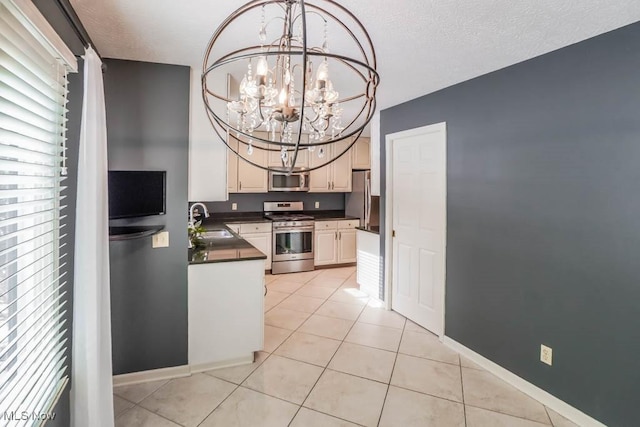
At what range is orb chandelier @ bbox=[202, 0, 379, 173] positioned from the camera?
970mm

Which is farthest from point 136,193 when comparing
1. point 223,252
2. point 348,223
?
point 348,223

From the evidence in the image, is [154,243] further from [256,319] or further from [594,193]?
[594,193]

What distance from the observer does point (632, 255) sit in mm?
1810

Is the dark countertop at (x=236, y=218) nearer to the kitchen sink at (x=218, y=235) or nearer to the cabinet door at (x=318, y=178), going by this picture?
the cabinet door at (x=318, y=178)

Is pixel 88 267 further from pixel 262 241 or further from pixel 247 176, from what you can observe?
pixel 247 176

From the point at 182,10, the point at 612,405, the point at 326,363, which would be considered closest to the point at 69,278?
the point at 182,10

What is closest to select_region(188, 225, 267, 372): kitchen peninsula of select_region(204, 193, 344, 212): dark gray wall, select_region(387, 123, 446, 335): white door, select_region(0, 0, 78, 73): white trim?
select_region(0, 0, 78, 73): white trim

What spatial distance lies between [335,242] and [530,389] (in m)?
3.60

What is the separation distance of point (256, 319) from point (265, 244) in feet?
8.36

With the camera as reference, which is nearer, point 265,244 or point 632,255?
point 632,255

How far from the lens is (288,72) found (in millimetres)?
1270

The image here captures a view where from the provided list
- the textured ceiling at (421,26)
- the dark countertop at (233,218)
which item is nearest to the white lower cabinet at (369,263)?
the dark countertop at (233,218)

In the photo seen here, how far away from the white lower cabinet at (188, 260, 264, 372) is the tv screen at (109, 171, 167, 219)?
539 millimetres

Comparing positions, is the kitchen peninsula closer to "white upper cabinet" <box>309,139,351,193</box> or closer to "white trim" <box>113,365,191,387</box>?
"white trim" <box>113,365,191,387</box>
